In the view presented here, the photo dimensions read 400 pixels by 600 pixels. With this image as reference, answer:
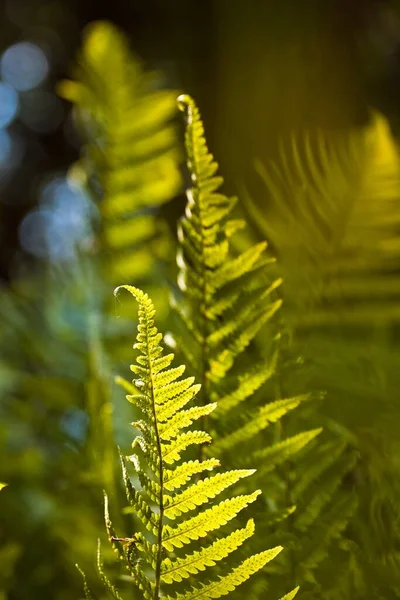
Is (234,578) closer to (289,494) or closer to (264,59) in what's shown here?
(289,494)

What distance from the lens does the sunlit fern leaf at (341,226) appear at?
301mm

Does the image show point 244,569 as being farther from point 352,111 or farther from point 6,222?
point 6,222

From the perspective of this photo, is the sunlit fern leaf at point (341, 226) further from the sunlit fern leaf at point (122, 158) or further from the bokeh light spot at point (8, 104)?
the bokeh light spot at point (8, 104)

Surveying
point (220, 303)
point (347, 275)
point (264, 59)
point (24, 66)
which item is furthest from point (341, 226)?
point (24, 66)

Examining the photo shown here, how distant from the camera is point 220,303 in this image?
190 millimetres

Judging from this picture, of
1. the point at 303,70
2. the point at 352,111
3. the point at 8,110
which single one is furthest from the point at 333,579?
the point at 8,110

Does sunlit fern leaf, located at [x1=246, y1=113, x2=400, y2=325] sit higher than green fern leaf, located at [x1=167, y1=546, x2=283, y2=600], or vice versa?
sunlit fern leaf, located at [x1=246, y1=113, x2=400, y2=325]

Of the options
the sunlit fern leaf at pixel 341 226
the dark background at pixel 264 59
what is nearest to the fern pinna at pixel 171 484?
the sunlit fern leaf at pixel 341 226

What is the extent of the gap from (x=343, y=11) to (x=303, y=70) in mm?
197

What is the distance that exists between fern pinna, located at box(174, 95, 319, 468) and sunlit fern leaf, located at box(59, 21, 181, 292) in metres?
0.20

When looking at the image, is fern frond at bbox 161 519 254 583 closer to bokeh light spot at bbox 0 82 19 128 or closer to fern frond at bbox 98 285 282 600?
fern frond at bbox 98 285 282 600

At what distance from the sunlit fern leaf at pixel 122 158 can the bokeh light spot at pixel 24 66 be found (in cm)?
152

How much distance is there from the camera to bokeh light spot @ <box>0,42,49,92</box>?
1.85 metres

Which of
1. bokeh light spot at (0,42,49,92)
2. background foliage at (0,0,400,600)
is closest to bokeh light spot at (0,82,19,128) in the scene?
bokeh light spot at (0,42,49,92)
